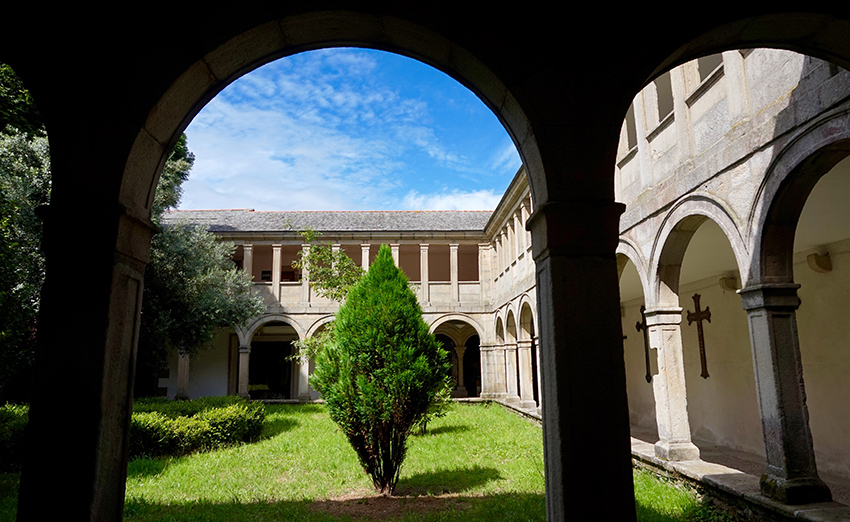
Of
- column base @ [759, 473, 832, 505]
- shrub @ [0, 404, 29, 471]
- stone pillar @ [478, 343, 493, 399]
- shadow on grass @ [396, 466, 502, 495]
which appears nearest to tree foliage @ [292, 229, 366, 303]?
shadow on grass @ [396, 466, 502, 495]

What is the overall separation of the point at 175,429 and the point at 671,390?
325 inches

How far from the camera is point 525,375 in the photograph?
1479 cm

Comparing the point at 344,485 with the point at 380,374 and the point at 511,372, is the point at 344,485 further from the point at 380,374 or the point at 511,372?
the point at 511,372

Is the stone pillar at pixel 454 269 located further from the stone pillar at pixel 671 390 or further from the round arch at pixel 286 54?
the round arch at pixel 286 54

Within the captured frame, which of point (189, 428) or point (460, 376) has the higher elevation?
point (460, 376)

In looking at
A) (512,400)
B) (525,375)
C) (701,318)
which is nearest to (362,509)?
(701,318)

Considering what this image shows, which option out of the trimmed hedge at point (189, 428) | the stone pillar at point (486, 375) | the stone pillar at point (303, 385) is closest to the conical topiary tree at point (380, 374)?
the trimmed hedge at point (189, 428)

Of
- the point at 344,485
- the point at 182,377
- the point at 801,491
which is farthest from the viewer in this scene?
the point at 182,377

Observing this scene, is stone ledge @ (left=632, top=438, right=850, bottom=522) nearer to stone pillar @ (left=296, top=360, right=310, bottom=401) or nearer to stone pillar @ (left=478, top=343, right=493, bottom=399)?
stone pillar @ (left=478, top=343, right=493, bottom=399)

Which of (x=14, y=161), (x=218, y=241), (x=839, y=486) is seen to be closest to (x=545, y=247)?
(x=839, y=486)

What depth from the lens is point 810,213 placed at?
21.6 feet

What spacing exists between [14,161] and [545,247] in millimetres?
12356

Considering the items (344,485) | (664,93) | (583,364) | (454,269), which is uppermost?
(664,93)

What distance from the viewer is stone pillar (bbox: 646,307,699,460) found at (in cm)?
715
